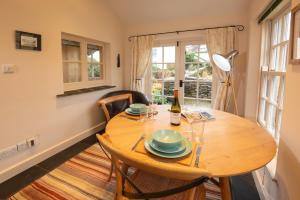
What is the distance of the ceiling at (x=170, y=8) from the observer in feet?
9.48

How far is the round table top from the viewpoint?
867mm

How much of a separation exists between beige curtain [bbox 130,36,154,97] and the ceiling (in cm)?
41

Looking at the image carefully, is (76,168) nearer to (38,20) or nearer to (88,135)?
(88,135)

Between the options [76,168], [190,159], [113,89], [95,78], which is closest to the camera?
[190,159]

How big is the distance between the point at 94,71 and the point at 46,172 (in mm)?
1894

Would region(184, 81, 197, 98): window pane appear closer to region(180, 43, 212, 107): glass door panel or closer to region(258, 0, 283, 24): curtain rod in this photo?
region(180, 43, 212, 107): glass door panel

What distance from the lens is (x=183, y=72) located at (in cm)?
353

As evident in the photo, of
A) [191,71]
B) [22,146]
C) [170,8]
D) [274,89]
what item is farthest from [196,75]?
[22,146]

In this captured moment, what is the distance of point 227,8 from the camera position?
2.92m

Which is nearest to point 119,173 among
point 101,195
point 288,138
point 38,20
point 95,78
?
point 101,195

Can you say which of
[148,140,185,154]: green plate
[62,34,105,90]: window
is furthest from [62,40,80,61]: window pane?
[148,140,185,154]: green plate

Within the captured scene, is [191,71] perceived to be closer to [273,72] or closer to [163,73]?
[163,73]

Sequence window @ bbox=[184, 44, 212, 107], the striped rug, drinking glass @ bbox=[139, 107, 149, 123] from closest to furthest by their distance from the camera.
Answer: drinking glass @ bbox=[139, 107, 149, 123] < the striped rug < window @ bbox=[184, 44, 212, 107]

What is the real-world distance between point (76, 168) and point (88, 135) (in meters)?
1.03
